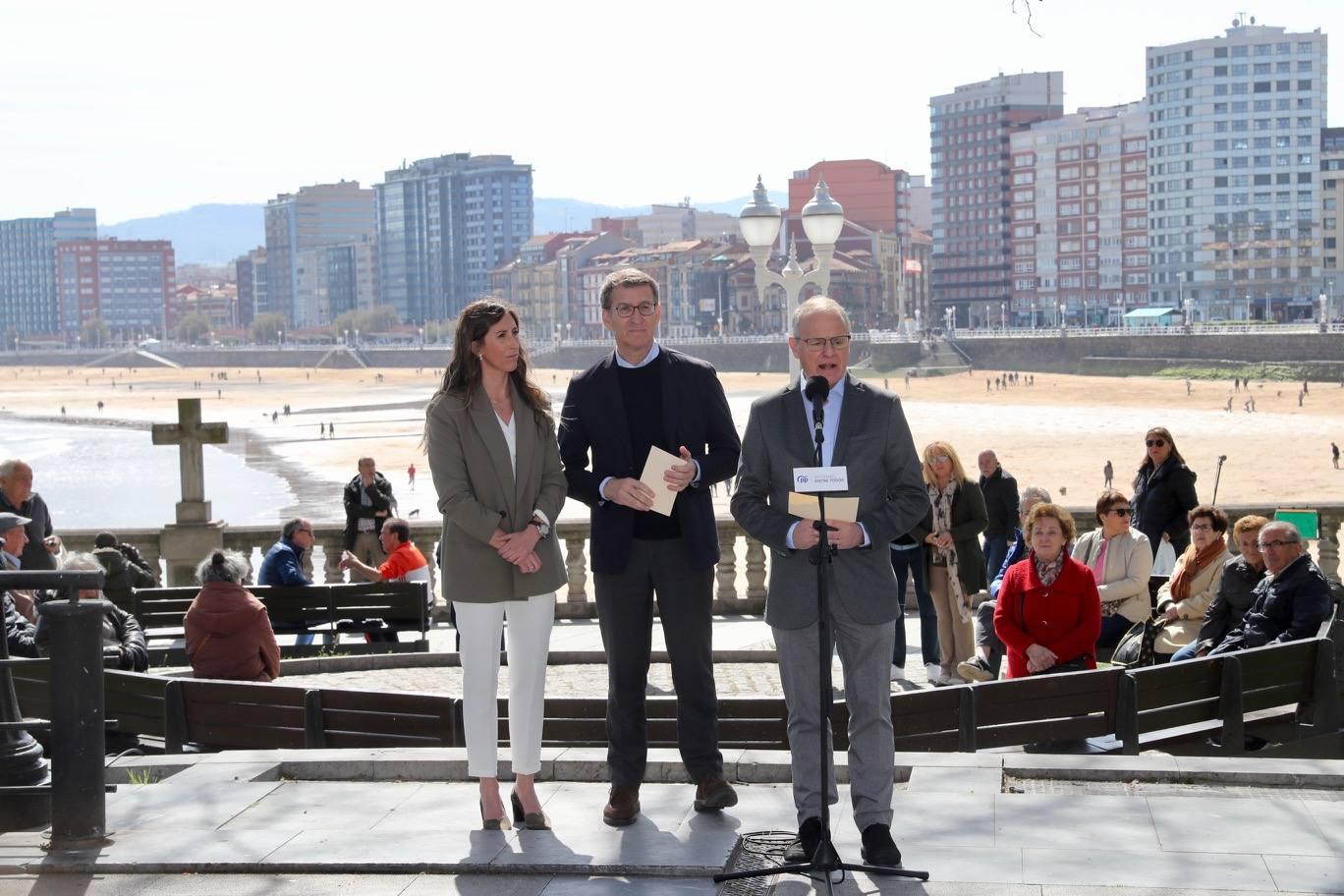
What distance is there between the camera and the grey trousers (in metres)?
4.52

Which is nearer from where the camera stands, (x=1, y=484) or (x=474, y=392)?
(x=474, y=392)

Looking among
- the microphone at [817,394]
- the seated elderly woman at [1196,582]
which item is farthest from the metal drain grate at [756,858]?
the seated elderly woman at [1196,582]

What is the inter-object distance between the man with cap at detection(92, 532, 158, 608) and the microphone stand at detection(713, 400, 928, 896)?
5.94 metres

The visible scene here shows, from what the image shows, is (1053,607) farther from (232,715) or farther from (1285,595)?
(232,715)

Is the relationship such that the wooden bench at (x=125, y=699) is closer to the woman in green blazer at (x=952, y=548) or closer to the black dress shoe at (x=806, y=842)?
the black dress shoe at (x=806, y=842)

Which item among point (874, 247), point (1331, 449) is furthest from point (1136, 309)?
point (1331, 449)

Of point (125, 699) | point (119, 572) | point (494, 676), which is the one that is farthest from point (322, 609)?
point (494, 676)

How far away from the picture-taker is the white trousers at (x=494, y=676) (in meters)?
4.90

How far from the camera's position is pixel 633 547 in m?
4.97

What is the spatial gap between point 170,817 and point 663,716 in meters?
1.79

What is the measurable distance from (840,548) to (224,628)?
351 cm

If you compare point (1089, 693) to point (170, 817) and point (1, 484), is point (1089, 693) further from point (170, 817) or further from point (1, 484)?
point (1, 484)

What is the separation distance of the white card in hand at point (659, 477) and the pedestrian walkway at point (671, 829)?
97 cm

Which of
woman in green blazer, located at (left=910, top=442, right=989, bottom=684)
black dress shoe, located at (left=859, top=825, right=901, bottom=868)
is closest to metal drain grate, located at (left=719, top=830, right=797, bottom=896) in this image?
black dress shoe, located at (left=859, top=825, right=901, bottom=868)
